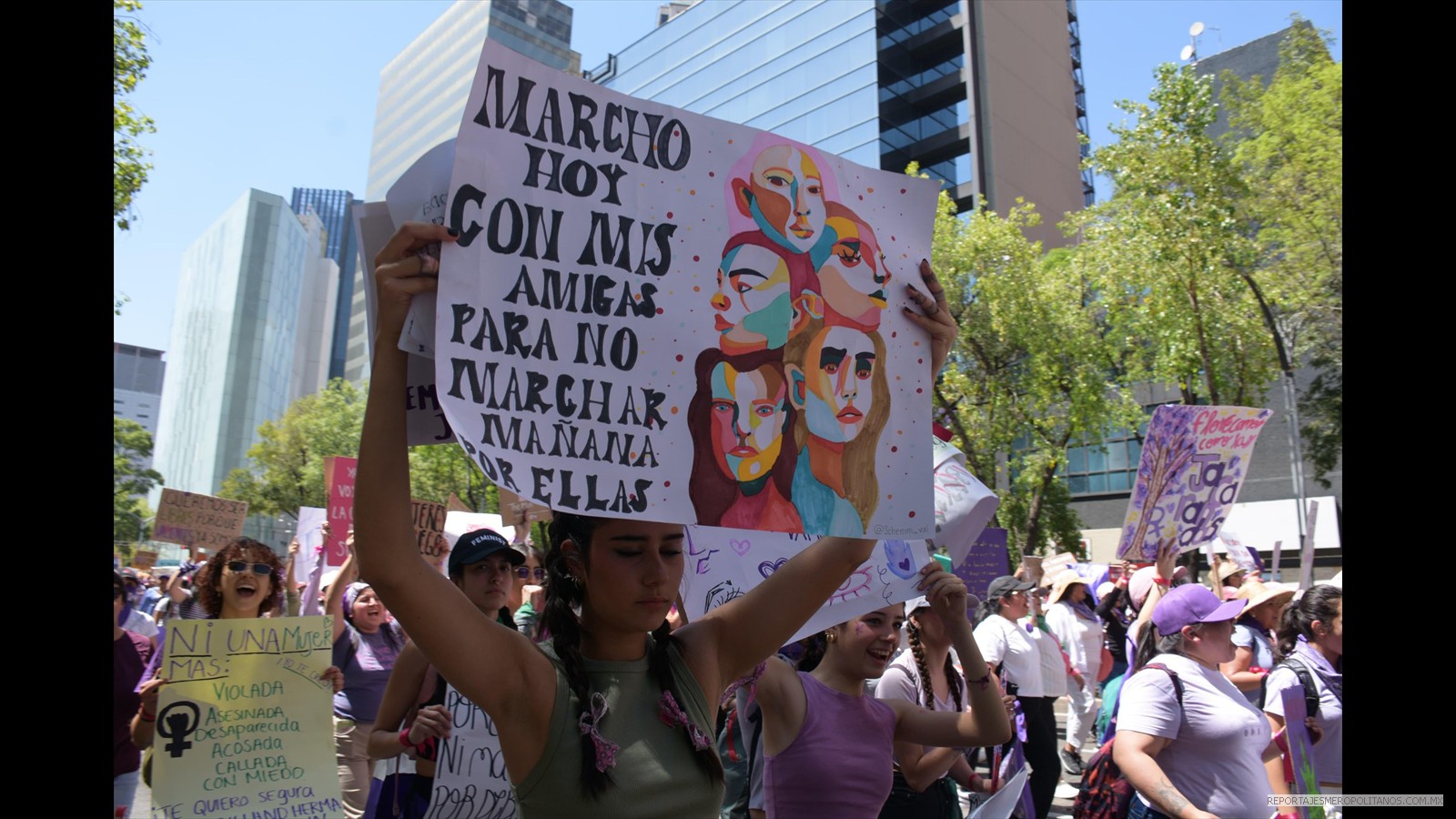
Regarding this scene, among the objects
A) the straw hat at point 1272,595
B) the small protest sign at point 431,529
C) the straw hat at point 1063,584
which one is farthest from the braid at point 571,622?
the straw hat at point 1063,584

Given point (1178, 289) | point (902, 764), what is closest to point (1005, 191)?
point (1178, 289)

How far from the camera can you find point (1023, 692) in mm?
8547

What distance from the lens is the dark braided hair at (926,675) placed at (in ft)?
15.1

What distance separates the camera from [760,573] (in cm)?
363

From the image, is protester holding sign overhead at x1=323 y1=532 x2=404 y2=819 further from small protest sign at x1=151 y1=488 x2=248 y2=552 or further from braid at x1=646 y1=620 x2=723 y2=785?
small protest sign at x1=151 y1=488 x2=248 y2=552

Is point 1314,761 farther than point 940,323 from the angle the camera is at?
Yes

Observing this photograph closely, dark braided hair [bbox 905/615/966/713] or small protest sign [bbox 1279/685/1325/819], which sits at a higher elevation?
dark braided hair [bbox 905/615/966/713]

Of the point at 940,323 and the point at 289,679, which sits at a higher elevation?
the point at 940,323

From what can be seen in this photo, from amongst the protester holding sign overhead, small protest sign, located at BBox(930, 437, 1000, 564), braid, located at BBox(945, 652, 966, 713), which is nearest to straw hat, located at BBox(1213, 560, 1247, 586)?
braid, located at BBox(945, 652, 966, 713)

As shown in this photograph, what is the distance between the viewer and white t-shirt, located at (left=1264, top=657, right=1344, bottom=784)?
202 inches

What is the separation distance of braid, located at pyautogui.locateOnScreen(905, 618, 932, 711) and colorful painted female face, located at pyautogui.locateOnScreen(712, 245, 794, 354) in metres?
2.35

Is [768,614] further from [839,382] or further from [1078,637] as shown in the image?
[1078,637]
